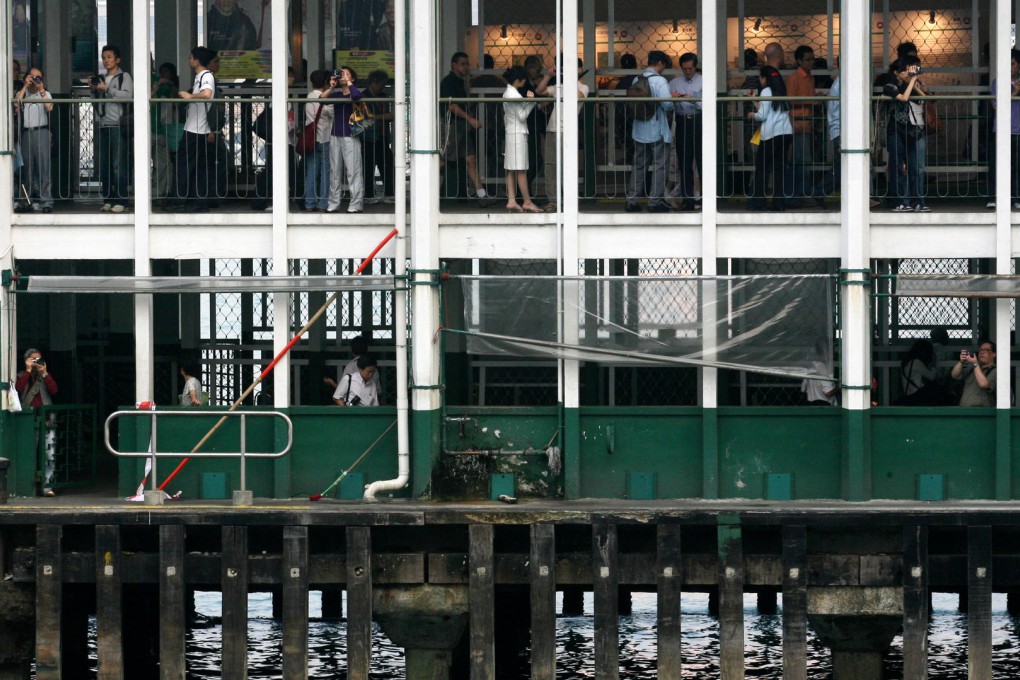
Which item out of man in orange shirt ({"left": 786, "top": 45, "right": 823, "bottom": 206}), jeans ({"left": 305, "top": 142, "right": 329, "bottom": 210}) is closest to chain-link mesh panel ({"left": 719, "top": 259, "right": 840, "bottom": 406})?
man in orange shirt ({"left": 786, "top": 45, "right": 823, "bottom": 206})

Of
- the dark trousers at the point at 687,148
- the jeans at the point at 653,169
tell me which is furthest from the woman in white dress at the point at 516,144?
the dark trousers at the point at 687,148

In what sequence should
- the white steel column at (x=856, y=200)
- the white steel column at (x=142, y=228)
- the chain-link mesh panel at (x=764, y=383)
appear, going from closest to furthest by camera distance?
1. the white steel column at (x=856, y=200)
2. the white steel column at (x=142, y=228)
3. the chain-link mesh panel at (x=764, y=383)

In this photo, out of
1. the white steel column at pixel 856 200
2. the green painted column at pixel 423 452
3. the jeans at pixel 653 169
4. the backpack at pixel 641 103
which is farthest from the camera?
the backpack at pixel 641 103

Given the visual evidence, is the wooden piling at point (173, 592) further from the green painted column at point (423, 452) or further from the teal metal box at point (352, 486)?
the green painted column at point (423, 452)

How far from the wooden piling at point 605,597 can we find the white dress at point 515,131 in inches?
179

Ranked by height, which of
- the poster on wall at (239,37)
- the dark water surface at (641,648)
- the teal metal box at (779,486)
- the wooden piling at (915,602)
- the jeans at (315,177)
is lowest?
the dark water surface at (641,648)

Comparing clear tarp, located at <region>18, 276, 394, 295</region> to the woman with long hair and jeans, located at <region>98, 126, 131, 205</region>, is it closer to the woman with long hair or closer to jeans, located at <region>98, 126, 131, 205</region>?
jeans, located at <region>98, 126, 131, 205</region>

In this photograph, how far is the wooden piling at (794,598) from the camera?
21.8 metres

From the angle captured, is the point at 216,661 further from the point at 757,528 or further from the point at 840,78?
the point at 840,78

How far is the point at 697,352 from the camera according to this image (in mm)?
23641

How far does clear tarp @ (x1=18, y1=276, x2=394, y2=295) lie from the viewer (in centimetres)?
2358

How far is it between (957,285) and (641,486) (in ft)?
13.0

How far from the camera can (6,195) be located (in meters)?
24.2

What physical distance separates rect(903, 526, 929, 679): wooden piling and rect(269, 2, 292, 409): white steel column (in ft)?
22.4
